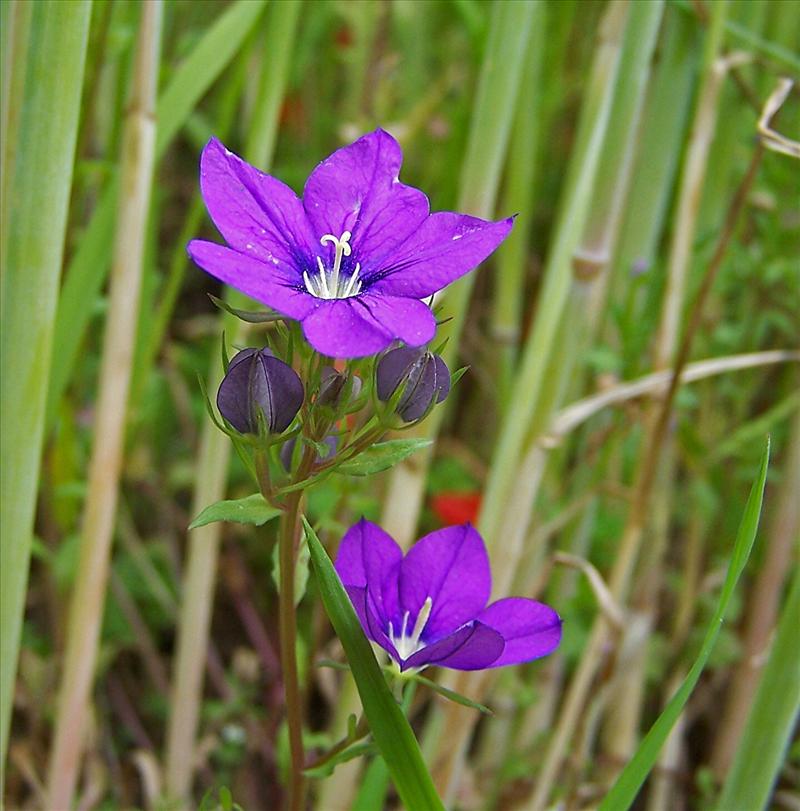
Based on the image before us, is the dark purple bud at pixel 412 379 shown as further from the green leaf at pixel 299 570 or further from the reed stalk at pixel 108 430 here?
the reed stalk at pixel 108 430

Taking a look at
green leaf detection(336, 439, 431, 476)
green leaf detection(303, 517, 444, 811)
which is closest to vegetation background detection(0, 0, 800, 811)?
green leaf detection(303, 517, 444, 811)

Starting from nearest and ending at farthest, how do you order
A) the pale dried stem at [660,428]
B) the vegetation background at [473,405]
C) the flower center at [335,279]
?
the flower center at [335,279]
the vegetation background at [473,405]
the pale dried stem at [660,428]

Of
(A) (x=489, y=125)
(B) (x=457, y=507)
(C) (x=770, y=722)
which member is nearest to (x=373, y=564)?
(C) (x=770, y=722)

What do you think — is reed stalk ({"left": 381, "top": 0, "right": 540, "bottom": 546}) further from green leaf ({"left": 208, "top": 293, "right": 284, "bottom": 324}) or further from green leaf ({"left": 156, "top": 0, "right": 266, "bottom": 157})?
green leaf ({"left": 208, "top": 293, "right": 284, "bottom": 324})

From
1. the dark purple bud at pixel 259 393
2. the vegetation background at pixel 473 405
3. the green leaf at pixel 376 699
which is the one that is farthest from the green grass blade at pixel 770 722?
the dark purple bud at pixel 259 393

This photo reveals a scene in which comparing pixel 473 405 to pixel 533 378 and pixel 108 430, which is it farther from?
pixel 108 430

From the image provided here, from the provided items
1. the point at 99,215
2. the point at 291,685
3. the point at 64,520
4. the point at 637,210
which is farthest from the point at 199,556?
the point at 637,210

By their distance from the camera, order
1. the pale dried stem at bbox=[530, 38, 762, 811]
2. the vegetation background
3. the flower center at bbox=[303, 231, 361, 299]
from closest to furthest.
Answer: the flower center at bbox=[303, 231, 361, 299], the vegetation background, the pale dried stem at bbox=[530, 38, 762, 811]
